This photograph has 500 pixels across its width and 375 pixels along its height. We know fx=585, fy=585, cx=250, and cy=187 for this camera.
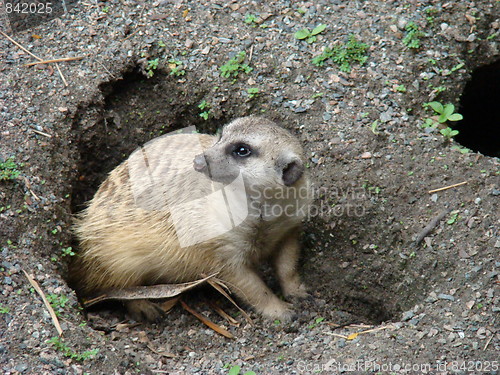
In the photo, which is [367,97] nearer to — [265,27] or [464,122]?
[265,27]

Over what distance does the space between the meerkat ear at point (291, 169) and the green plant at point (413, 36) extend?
4.44ft

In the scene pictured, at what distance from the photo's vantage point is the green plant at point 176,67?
13.2 feet

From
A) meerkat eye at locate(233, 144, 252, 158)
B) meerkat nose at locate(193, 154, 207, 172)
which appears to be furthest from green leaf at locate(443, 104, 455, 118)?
meerkat nose at locate(193, 154, 207, 172)

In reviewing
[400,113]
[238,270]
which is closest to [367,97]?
[400,113]

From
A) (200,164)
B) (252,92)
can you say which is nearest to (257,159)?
(200,164)

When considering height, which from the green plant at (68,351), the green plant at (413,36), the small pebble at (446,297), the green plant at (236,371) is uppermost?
the green plant at (413,36)

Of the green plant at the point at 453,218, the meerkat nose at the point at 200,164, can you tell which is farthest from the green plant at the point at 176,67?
the green plant at the point at 453,218

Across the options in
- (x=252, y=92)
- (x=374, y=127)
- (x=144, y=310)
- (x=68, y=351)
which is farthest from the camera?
(x=252, y=92)

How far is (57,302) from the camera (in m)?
2.94

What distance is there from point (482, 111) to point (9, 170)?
3.52 metres

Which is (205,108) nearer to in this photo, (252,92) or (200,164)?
(252,92)

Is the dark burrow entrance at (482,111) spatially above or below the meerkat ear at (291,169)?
below

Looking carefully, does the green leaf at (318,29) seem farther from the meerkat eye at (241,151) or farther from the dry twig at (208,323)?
the dry twig at (208,323)

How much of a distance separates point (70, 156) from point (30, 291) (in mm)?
1059
